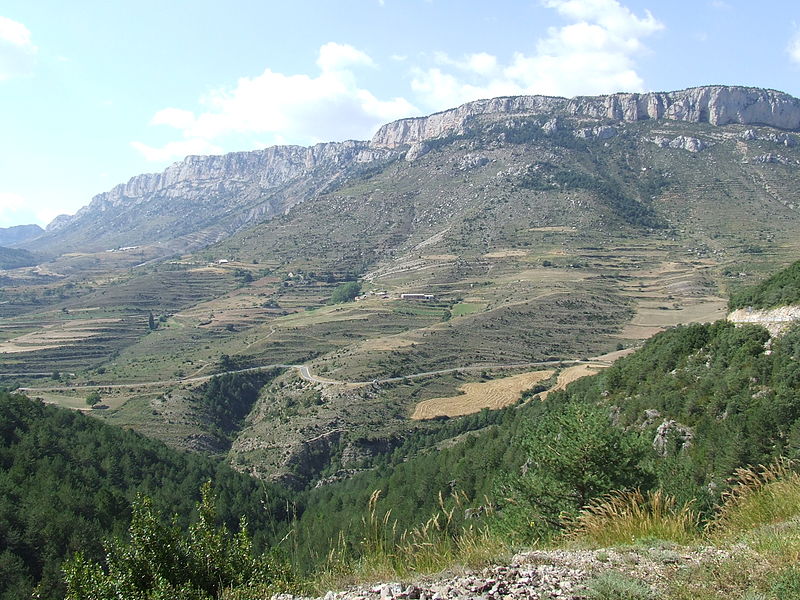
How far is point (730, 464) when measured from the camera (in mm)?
17172

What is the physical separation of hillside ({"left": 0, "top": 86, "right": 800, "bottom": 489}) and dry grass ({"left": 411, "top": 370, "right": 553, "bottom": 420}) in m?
0.56

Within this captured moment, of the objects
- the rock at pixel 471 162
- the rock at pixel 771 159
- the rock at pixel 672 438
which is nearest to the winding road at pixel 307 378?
the rock at pixel 672 438

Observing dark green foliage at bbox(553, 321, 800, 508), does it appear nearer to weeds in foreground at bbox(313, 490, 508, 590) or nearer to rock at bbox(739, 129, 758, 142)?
weeds in foreground at bbox(313, 490, 508, 590)

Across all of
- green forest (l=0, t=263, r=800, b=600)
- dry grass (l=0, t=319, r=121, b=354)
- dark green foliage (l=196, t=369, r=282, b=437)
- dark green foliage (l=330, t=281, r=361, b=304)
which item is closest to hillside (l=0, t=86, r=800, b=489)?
dry grass (l=0, t=319, r=121, b=354)

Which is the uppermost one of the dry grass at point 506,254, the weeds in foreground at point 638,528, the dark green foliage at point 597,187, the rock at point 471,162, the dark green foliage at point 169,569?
the rock at point 471,162

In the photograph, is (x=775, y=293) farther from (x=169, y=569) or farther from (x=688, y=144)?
(x=688, y=144)

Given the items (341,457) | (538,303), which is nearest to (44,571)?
(341,457)

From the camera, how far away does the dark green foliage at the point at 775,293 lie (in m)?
28.7

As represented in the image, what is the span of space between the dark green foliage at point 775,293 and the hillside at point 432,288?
33.7 m

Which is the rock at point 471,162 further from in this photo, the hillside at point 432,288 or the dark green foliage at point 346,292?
the dark green foliage at point 346,292

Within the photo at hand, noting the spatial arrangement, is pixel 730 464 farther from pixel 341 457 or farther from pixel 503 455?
pixel 341 457

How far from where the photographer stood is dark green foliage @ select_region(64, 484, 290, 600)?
6809 mm

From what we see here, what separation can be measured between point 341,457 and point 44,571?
3417 centimetres

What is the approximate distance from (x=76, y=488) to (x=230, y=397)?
128 feet
